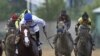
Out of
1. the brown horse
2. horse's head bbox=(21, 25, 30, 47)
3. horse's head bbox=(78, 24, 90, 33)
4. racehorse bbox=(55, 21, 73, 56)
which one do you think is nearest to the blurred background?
racehorse bbox=(55, 21, 73, 56)

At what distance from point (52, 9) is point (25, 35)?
3222cm

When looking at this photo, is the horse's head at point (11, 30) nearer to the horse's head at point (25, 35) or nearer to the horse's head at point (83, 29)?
the horse's head at point (83, 29)

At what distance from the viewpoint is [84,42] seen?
18656 millimetres

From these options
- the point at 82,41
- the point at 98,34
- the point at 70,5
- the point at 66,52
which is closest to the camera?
the point at 82,41

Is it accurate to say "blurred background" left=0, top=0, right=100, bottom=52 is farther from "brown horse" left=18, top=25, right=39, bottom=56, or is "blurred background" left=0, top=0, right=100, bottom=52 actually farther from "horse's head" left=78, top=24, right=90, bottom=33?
"brown horse" left=18, top=25, right=39, bottom=56

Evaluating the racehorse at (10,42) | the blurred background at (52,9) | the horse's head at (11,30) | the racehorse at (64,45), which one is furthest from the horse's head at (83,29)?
the blurred background at (52,9)

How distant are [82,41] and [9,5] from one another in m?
33.1

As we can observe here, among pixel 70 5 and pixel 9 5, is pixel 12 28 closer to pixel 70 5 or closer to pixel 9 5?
pixel 70 5

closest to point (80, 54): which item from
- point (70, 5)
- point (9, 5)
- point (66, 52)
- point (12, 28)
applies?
point (66, 52)

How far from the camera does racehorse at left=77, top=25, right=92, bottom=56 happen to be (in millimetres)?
18453

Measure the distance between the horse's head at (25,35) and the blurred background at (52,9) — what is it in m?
25.2

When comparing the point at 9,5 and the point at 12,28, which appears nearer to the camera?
the point at 12,28

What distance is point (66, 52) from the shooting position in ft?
64.8

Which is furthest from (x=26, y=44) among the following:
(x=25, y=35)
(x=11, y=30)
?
(x=11, y=30)
